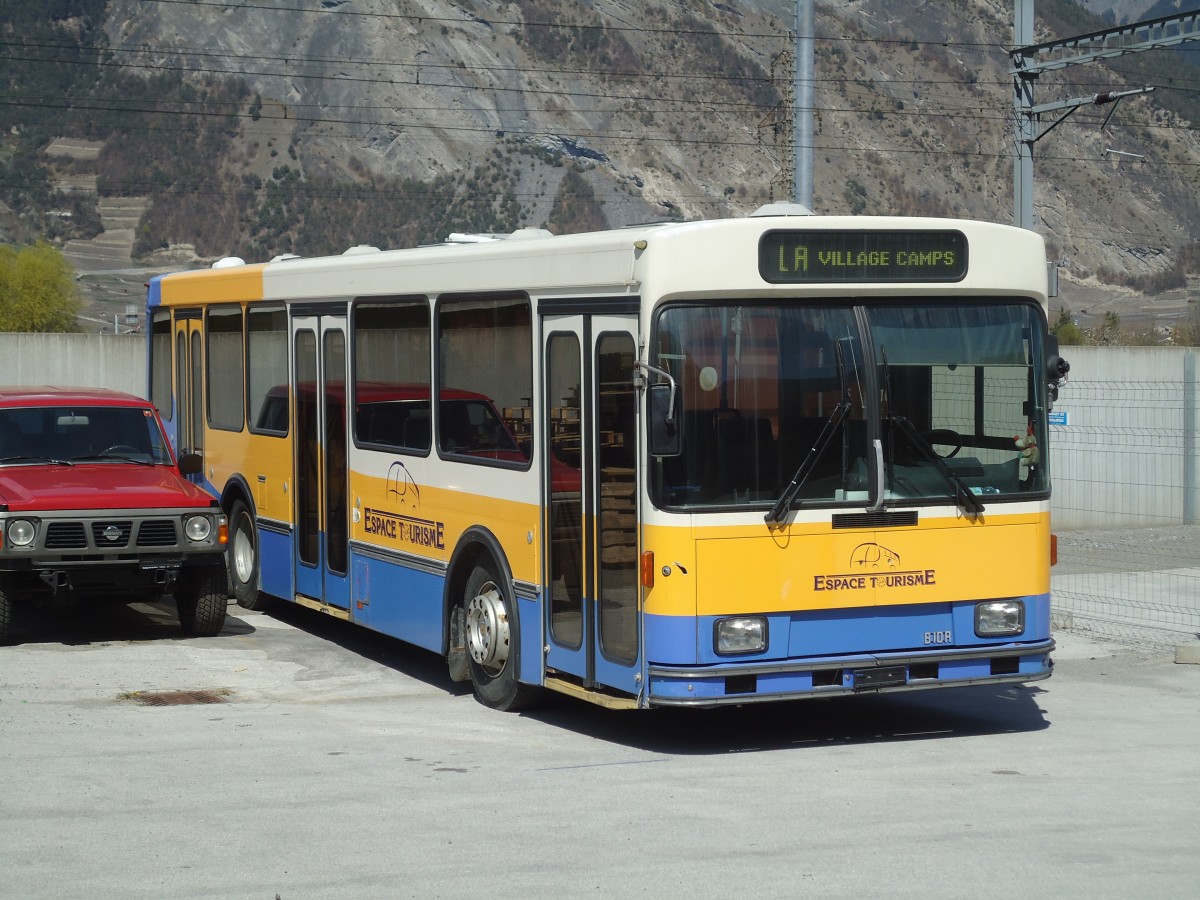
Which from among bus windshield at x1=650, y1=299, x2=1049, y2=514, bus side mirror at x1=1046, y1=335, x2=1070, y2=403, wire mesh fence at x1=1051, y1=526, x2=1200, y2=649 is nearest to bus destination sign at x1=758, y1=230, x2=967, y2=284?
bus windshield at x1=650, y1=299, x2=1049, y2=514

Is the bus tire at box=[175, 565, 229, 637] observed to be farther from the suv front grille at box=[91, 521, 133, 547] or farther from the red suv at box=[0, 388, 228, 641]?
the suv front grille at box=[91, 521, 133, 547]

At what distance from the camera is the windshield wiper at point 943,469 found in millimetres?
9156

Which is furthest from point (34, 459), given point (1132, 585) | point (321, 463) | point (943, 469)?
point (1132, 585)

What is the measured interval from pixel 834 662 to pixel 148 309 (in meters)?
10.5

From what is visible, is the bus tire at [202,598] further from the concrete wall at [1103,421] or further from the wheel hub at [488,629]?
the concrete wall at [1103,421]

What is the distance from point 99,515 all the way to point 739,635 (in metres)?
5.68

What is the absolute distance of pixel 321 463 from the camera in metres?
13.1

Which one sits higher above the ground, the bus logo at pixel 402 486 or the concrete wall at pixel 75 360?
the concrete wall at pixel 75 360

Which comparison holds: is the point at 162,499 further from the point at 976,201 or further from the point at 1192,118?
the point at 1192,118

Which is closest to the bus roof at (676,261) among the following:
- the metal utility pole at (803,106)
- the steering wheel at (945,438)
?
the steering wheel at (945,438)

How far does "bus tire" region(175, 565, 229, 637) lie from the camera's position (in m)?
13.3

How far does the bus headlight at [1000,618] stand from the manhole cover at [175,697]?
15.6ft

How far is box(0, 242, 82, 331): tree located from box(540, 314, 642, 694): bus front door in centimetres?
8308

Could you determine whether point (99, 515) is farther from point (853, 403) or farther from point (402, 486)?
point (853, 403)
